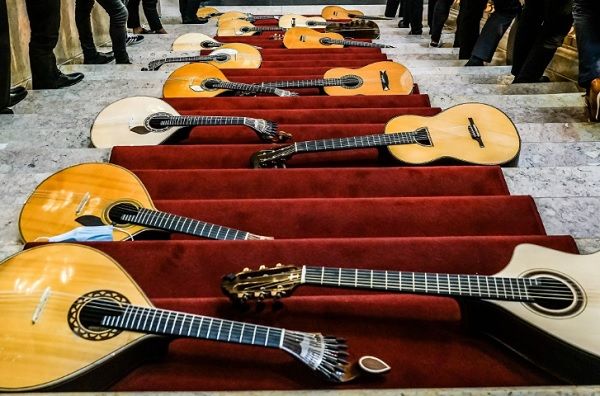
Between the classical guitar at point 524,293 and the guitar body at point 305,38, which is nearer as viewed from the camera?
the classical guitar at point 524,293

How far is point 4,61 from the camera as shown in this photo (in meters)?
2.75

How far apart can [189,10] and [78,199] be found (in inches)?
223

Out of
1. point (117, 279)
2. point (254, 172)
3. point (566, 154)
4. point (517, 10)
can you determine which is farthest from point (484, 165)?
point (517, 10)

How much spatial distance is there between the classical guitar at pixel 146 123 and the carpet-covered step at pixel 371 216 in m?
0.68

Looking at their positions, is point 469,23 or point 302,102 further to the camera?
point 469,23

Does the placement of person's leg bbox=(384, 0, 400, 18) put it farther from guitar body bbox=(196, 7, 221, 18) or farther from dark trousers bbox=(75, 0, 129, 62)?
dark trousers bbox=(75, 0, 129, 62)

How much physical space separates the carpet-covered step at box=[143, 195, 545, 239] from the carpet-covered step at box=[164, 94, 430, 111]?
128cm

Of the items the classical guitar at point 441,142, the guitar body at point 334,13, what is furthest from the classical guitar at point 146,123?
the guitar body at point 334,13

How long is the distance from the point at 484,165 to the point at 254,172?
89cm

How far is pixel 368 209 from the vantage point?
5.29 feet

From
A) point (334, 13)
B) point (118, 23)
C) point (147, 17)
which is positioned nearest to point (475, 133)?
point (118, 23)

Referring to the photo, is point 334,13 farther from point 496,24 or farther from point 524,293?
point 524,293

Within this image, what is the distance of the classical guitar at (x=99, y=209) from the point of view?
149 centimetres

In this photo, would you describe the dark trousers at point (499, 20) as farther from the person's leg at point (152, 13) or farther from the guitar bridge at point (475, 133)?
the person's leg at point (152, 13)
